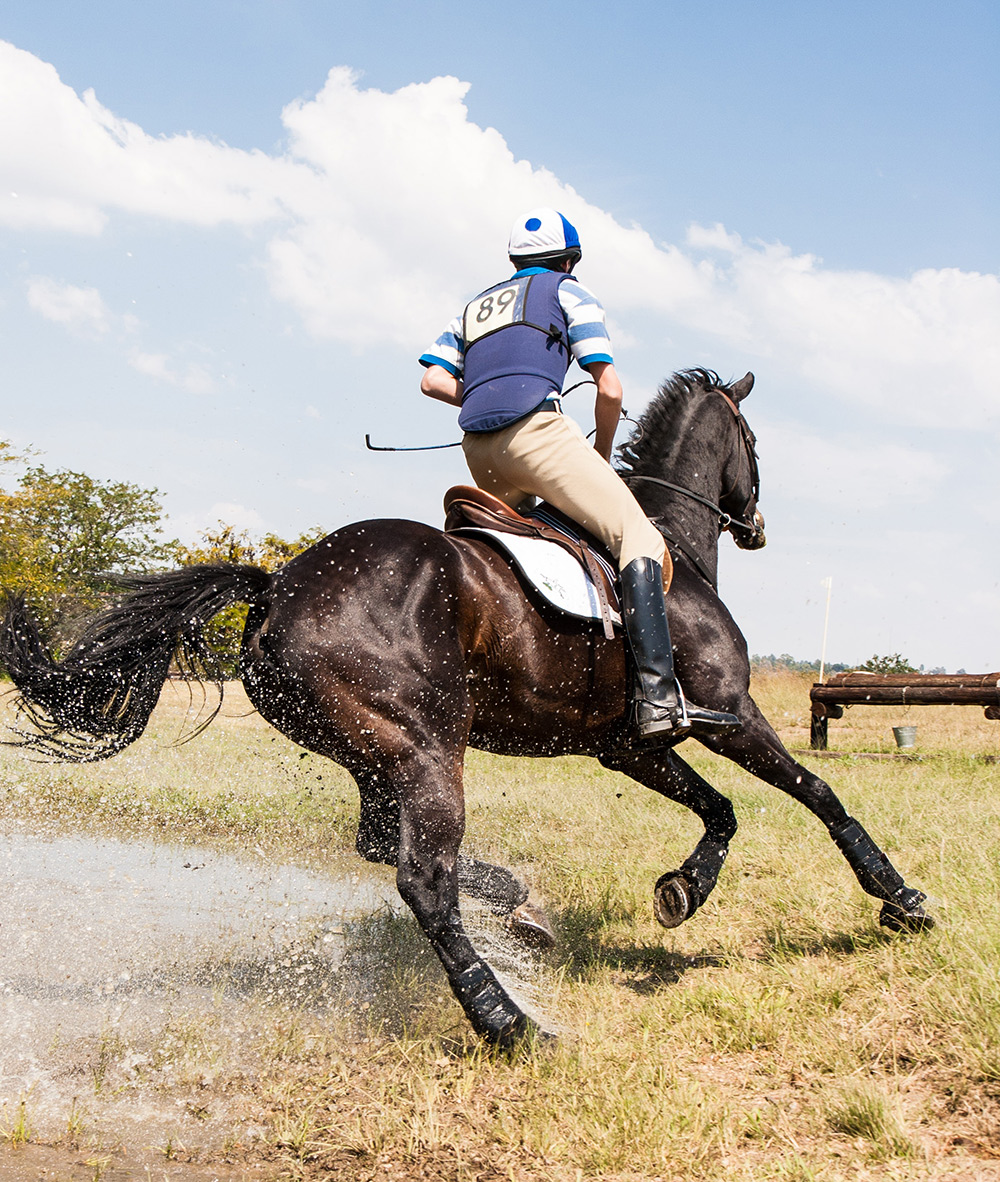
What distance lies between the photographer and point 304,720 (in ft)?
12.2

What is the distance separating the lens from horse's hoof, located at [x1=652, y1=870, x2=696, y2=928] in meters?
4.50

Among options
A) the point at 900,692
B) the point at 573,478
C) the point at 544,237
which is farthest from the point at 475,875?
the point at 900,692

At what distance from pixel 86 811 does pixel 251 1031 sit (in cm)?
591

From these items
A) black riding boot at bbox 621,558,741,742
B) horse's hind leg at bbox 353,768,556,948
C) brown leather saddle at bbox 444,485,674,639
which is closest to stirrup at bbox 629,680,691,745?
black riding boot at bbox 621,558,741,742

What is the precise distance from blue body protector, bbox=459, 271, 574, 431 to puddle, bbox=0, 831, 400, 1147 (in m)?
2.70

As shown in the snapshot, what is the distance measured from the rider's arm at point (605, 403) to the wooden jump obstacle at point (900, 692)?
1081 centimetres

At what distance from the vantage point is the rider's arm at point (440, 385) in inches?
180

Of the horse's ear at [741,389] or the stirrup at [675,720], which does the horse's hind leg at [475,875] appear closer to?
the stirrup at [675,720]

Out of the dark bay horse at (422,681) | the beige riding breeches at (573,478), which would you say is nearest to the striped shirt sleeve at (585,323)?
the beige riding breeches at (573,478)

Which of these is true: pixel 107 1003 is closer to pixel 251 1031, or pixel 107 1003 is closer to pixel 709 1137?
pixel 251 1031

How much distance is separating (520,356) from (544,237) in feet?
2.07

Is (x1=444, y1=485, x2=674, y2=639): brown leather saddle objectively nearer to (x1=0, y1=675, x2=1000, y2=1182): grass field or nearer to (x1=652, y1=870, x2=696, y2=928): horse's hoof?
(x1=652, y1=870, x2=696, y2=928): horse's hoof

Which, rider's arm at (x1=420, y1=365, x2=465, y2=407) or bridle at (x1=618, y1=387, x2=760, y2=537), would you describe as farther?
bridle at (x1=618, y1=387, x2=760, y2=537)

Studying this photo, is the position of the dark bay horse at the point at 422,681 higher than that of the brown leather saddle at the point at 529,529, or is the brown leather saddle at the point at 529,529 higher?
the brown leather saddle at the point at 529,529
